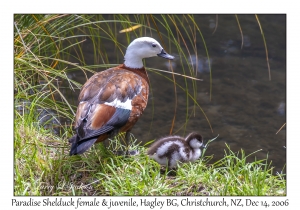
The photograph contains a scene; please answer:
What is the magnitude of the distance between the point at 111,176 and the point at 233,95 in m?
4.78

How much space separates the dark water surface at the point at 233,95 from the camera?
8.22 m

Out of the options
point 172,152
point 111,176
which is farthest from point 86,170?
point 172,152

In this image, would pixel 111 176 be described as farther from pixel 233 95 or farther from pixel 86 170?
pixel 233 95

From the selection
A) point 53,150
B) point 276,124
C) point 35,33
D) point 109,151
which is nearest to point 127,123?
point 109,151

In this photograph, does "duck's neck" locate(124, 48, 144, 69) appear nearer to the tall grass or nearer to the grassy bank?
the tall grass

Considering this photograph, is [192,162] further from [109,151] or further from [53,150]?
[53,150]

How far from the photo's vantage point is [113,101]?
16.8ft

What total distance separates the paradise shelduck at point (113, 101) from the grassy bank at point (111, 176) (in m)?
0.27

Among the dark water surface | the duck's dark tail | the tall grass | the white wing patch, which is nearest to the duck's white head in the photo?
the tall grass

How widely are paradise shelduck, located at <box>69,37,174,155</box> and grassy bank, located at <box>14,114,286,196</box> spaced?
0.27 meters

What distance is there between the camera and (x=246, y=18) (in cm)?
1132

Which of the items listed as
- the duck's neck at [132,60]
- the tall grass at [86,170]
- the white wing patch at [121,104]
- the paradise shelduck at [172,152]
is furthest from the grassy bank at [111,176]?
the duck's neck at [132,60]

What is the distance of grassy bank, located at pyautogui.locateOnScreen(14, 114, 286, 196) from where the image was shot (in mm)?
4598
